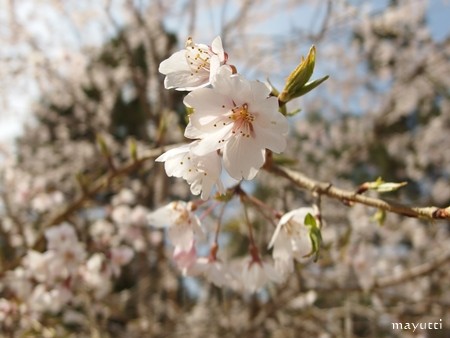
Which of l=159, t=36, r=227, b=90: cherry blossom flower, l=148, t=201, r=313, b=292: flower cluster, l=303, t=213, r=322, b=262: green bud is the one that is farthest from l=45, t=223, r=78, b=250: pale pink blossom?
l=303, t=213, r=322, b=262: green bud

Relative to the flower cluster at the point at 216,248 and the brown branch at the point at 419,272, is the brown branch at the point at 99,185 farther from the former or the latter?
the brown branch at the point at 419,272

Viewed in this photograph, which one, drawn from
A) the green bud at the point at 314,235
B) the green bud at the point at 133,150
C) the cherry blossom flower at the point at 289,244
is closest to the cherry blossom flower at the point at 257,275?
the cherry blossom flower at the point at 289,244

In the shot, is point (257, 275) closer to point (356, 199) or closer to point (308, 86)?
point (356, 199)

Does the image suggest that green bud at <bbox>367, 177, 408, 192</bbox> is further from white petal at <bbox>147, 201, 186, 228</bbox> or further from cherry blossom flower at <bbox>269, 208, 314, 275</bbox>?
white petal at <bbox>147, 201, 186, 228</bbox>

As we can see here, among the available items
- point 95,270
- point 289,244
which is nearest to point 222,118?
point 289,244

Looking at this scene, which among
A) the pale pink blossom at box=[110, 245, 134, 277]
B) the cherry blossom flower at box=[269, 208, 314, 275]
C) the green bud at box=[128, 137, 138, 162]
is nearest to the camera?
the cherry blossom flower at box=[269, 208, 314, 275]

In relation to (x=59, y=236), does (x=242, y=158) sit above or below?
below

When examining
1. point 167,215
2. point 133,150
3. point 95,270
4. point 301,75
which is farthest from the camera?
point 95,270

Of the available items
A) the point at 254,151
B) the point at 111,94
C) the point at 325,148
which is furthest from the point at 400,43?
the point at 254,151
